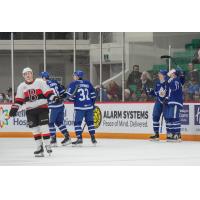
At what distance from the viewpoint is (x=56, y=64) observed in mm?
16219

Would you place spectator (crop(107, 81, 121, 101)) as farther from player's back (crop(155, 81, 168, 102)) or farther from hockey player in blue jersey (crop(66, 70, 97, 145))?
hockey player in blue jersey (crop(66, 70, 97, 145))

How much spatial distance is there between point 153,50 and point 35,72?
2.94 metres

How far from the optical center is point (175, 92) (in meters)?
12.8

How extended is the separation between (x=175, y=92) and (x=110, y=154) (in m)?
2.53

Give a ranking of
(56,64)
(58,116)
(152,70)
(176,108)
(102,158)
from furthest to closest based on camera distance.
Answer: (56,64) → (152,70) → (176,108) → (58,116) → (102,158)

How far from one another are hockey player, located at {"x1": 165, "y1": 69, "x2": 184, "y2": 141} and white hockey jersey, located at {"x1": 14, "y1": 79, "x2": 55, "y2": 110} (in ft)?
11.8

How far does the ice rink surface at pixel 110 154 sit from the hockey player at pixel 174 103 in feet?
1.01

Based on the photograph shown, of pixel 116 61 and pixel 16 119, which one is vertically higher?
pixel 116 61

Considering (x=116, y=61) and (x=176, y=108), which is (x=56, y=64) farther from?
(x=176, y=108)

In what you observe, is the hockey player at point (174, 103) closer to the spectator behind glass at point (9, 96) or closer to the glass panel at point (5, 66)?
the spectator behind glass at point (9, 96)

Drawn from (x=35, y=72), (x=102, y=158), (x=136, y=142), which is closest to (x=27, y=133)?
(x=35, y=72)

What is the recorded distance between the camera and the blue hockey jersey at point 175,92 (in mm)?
12750

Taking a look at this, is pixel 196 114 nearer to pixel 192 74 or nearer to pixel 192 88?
pixel 192 88

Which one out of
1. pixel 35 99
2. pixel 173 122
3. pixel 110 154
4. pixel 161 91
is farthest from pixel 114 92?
pixel 35 99
